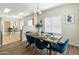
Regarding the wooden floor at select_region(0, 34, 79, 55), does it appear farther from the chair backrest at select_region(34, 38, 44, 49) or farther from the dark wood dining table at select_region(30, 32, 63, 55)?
the dark wood dining table at select_region(30, 32, 63, 55)

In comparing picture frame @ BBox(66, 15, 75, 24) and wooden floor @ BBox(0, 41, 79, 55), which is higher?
picture frame @ BBox(66, 15, 75, 24)

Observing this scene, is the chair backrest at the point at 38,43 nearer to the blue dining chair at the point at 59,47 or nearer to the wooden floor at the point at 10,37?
the blue dining chair at the point at 59,47

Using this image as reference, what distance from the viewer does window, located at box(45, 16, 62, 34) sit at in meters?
2.76

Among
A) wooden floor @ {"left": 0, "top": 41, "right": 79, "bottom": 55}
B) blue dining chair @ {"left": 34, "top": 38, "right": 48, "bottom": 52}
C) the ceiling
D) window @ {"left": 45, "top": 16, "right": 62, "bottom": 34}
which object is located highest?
the ceiling

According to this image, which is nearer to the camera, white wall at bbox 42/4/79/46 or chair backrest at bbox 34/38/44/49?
white wall at bbox 42/4/79/46

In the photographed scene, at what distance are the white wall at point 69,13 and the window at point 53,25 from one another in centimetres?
9

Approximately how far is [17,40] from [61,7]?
1227mm

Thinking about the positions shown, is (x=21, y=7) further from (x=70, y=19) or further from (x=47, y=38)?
(x=70, y=19)

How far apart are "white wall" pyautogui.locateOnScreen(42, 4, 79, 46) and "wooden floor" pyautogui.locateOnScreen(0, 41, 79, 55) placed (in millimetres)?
188

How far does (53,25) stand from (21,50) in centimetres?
92

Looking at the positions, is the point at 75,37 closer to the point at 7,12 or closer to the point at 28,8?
the point at 28,8

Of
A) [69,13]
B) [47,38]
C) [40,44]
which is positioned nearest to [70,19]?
[69,13]

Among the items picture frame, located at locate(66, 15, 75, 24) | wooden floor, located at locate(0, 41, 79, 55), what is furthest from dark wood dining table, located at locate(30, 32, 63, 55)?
picture frame, located at locate(66, 15, 75, 24)

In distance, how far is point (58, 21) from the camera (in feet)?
9.11
